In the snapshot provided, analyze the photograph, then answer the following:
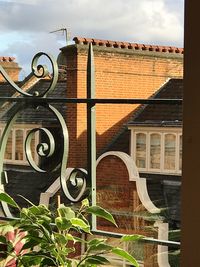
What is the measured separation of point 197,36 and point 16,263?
0.56 metres

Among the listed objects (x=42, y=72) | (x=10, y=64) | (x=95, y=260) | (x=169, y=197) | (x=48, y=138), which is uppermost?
(x=10, y=64)

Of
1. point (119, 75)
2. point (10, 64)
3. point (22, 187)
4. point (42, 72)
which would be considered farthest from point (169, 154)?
point (42, 72)

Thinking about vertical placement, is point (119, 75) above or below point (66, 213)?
above

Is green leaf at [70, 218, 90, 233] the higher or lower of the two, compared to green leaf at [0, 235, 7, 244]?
higher

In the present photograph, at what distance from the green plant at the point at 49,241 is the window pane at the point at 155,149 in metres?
8.03

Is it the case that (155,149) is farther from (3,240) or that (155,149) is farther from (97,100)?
(3,240)

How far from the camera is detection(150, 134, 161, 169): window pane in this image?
9.39 meters

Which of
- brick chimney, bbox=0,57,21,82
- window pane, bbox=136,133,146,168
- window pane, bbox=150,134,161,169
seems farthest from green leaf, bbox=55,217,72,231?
window pane, bbox=136,133,146,168

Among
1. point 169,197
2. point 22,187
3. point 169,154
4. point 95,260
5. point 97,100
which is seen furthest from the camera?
point 169,154

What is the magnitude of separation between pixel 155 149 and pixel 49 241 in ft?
31.0

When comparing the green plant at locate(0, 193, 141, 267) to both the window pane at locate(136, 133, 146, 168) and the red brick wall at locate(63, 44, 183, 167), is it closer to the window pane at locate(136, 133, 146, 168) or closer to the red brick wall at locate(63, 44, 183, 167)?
the window pane at locate(136, 133, 146, 168)

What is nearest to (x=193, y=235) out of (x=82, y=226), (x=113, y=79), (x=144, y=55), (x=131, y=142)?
(x=82, y=226)

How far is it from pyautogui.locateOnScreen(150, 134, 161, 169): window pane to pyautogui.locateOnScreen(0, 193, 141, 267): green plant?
8030 mm

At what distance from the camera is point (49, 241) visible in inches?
38.7
